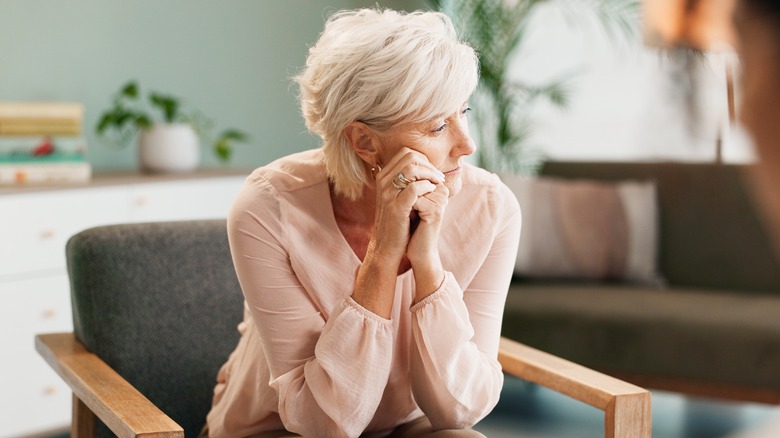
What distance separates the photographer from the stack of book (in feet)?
10.2

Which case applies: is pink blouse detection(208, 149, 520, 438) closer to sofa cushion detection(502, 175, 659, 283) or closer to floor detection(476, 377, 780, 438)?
floor detection(476, 377, 780, 438)

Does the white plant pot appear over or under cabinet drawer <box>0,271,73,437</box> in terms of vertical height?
over

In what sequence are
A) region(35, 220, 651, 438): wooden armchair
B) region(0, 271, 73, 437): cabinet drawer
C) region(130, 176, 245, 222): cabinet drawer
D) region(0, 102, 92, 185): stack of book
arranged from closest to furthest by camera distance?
region(35, 220, 651, 438): wooden armchair → region(0, 271, 73, 437): cabinet drawer → region(0, 102, 92, 185): stack of book → region(130, 176, 245, 222): cabinet drawer

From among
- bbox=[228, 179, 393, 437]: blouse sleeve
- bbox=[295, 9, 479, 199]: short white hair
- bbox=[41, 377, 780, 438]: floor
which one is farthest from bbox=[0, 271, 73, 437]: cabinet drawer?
bbox=[295, 9, 479, 199]: short white hair

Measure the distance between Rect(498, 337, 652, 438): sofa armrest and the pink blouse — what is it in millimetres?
107

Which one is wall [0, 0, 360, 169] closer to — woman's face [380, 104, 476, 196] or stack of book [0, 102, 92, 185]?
stack of book [0, 102, 92, 185]

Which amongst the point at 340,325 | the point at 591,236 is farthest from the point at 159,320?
the point at 591,236

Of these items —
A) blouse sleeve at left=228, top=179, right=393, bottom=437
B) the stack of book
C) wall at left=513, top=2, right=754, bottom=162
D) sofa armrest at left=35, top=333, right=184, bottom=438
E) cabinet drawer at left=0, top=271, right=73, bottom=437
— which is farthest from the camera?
wall at left=513, top=2, right=754, bottom=162

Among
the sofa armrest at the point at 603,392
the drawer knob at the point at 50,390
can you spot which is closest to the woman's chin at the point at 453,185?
the sofa armrest at the point at 603,392

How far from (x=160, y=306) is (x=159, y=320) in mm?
26

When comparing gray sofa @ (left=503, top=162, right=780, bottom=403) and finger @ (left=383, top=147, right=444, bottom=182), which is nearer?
finger @ (left=383, top=147, right=444, bottom=182)

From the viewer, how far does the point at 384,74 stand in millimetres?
1477

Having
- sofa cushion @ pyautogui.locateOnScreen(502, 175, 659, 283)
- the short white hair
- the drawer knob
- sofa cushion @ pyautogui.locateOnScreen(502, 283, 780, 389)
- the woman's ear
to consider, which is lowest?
the drawer knob

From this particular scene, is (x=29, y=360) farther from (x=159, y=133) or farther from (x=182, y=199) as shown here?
(x=159, y=133)
